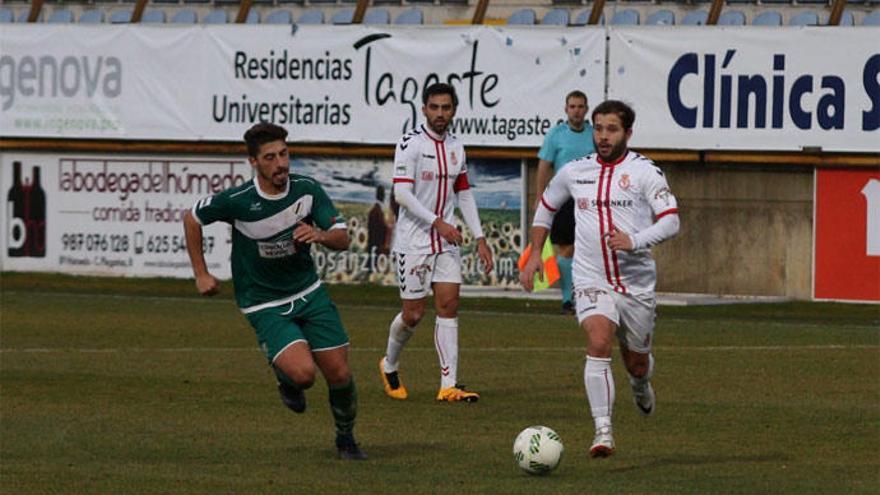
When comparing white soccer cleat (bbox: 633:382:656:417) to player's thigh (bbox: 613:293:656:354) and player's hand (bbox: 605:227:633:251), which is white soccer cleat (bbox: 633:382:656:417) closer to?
player's thigh (bbox: 613:293:656:354)

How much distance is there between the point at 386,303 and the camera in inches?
974

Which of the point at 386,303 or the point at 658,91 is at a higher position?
the point at 658,91

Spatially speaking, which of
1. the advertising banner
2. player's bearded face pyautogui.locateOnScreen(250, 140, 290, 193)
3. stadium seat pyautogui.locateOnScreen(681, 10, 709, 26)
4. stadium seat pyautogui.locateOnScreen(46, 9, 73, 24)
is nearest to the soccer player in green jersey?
player's bearded face pyautogui.locateOnScreen(250, 140, 290, 193)

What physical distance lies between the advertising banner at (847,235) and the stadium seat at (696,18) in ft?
9.09

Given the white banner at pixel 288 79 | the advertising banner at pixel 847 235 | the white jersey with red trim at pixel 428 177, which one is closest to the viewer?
the white jersey with red trim at pixel 428 177

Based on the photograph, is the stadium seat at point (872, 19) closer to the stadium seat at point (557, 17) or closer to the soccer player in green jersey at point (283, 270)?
the stadium seat at point (557, 17)

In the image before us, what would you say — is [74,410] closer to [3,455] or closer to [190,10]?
[3,455]

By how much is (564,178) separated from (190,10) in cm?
1934

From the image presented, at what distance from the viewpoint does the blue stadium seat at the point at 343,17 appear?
28906mm

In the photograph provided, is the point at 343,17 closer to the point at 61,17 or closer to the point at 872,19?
the point at 61,17

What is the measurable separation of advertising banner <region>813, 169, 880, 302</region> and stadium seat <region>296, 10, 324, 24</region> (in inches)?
311

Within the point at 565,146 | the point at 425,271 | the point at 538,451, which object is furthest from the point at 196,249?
the point at 565,146

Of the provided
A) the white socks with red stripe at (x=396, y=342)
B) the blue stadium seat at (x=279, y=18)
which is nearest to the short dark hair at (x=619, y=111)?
the white socks with red stripe at (x=396, y=342)

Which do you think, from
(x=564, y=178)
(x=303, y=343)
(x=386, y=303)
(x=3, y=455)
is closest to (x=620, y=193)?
(x=564, y=178)
